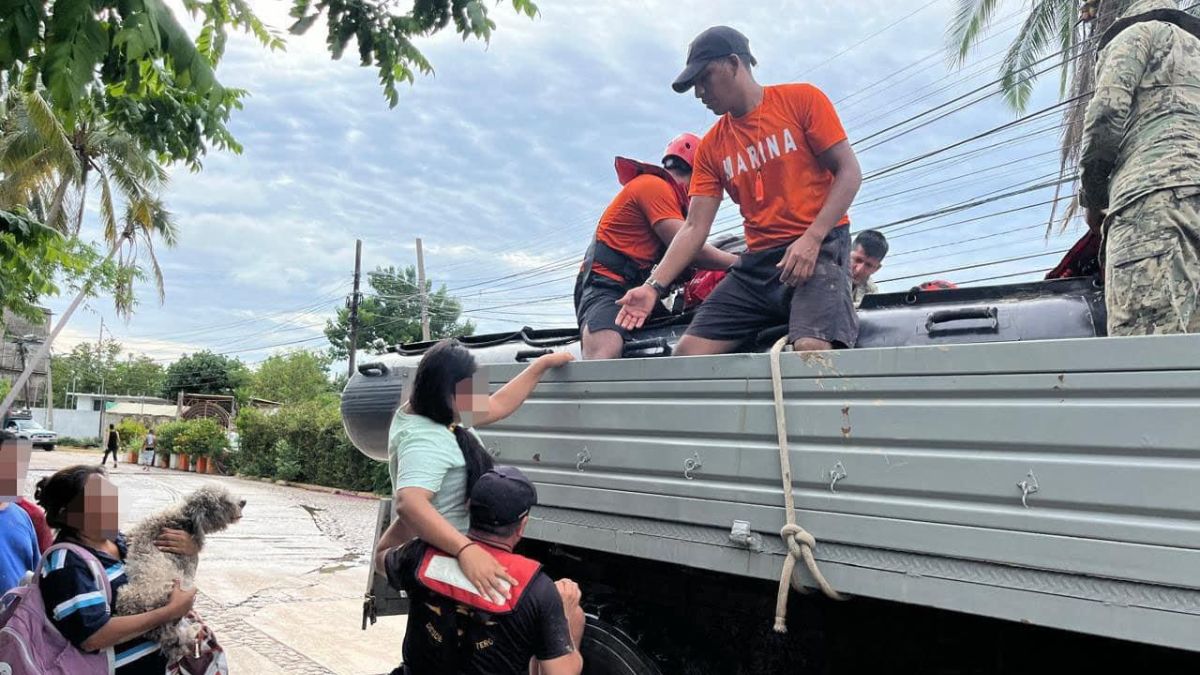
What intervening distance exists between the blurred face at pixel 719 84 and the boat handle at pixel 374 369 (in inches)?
95.5

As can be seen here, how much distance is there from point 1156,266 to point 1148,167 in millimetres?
392

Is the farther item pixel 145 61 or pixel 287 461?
pixel 287 461

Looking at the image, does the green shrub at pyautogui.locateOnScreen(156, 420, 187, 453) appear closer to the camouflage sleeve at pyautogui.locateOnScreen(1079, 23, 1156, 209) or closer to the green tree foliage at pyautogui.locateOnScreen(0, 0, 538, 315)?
the green tree foliage at pyautogui.locateOnScreen(0, 0, 538, 315)

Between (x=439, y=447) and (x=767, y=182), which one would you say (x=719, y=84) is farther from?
(x=439, y=447)

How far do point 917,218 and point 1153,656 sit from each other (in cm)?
887

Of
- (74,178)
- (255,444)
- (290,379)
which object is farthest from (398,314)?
(74,178)

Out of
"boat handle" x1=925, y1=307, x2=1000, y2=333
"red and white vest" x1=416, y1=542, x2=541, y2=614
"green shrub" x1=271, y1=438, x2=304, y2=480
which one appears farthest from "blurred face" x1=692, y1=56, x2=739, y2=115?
"green shrub" x1=271, y1=438, x2=304, y2=480

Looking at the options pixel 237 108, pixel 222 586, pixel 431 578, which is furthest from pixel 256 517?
pixel 431 578

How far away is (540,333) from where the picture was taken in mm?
4719

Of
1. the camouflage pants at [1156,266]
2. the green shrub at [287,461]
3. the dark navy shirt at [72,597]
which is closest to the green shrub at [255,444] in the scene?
the green shrub at [287,461]

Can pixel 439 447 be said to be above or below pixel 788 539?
above

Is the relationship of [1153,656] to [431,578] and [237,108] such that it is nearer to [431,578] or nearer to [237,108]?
[431,578]

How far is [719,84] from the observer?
3389 millimetres

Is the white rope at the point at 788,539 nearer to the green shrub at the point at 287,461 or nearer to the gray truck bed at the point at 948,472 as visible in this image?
the gray truck bed at the point at 948,472
